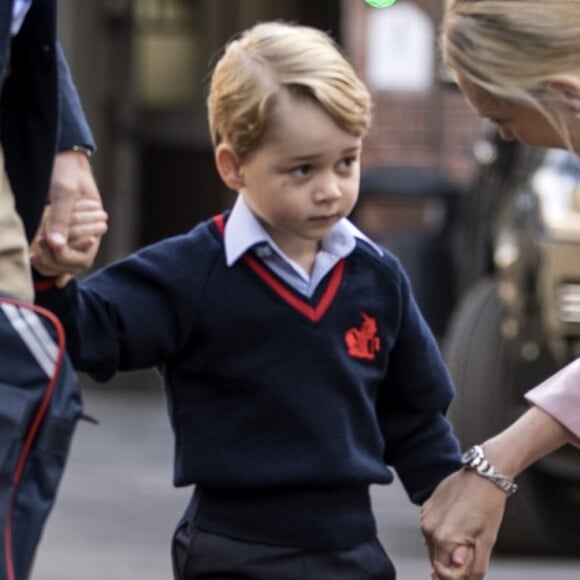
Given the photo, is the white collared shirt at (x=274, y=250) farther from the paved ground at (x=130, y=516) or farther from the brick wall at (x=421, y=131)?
the brick wall at (x=421, y=131)

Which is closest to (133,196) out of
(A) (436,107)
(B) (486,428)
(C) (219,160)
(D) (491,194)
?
(A) (436,107)

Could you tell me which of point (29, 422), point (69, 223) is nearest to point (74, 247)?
point (69, 223)

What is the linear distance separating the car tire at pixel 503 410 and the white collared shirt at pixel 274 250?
3.32m

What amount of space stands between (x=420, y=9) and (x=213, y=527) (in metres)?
10.3

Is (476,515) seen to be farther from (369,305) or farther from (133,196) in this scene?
(133,196)

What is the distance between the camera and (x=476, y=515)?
12.0ft

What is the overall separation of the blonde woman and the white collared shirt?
323 mm

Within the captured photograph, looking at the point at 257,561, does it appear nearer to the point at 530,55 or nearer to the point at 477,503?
the point at 477,503

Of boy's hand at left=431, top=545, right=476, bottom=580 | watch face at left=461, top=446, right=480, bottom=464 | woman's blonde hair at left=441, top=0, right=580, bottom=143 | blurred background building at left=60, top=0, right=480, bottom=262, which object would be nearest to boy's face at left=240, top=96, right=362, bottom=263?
woman's blonde hair at left=441, top=0, right=580, bottom=143

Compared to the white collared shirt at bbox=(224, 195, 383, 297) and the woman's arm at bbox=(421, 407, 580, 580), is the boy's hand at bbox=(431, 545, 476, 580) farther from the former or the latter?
the white collared shirt at bbox=(224, 195, 383, 297)

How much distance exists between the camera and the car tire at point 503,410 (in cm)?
716

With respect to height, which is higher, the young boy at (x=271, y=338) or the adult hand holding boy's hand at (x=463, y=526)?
the young boy at (x=271, y=338)

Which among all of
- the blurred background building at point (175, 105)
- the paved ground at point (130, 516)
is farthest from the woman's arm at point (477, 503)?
the blurred background building at point (175, 105)

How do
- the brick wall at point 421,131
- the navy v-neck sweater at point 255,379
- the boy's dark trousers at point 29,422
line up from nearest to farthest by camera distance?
the boy's dark trousers at point 29,422
the navy v-neck sweater at point 255,379
the brick wall at point 421,131
